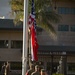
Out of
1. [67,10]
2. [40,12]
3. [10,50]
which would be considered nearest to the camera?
[40,12]

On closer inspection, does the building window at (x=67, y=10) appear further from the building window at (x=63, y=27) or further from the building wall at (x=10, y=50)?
the building wall at (x=10, y=50)

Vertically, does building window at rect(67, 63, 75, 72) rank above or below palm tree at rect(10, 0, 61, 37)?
below

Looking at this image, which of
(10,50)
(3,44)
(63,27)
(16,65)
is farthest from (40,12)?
(63,27)

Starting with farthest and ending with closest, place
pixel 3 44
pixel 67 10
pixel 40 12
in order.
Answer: pixel 67 10, pixel 3 44, pixel 40 12

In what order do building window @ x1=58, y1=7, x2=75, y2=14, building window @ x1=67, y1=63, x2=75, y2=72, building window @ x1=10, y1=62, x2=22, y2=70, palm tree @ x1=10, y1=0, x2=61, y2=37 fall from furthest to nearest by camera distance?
1. building window @ x1=58, y1=7, x2=75, y2=14
2. building window @ x1=67, y1=63, x2=75, y2=72
3. building window @ x1=10, y1=62, x2=22, y2=70
4. palm tree @ x1=10, y1=0, x2=61, y2=37

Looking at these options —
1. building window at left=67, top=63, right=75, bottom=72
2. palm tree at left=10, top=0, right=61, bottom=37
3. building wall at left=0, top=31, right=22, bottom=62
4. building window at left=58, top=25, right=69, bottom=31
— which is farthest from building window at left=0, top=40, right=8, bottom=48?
palm tree at left=10, top=0, right=61, bottom=37

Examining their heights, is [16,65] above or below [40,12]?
below

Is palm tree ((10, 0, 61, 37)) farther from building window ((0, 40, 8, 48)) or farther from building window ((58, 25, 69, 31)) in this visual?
building window ((58, 25, 69, 31))

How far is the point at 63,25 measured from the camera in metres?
55.8

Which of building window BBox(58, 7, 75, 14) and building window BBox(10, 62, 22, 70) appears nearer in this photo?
building window BBox(10, 62, 22, 70)

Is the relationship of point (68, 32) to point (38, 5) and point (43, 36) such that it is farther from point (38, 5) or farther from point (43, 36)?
point (38, 5)

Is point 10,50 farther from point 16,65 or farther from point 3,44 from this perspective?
point 16,65

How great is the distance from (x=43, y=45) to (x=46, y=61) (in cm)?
304

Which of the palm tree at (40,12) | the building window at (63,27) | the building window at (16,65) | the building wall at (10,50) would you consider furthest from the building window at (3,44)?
→ the palm tree at (40,12)
